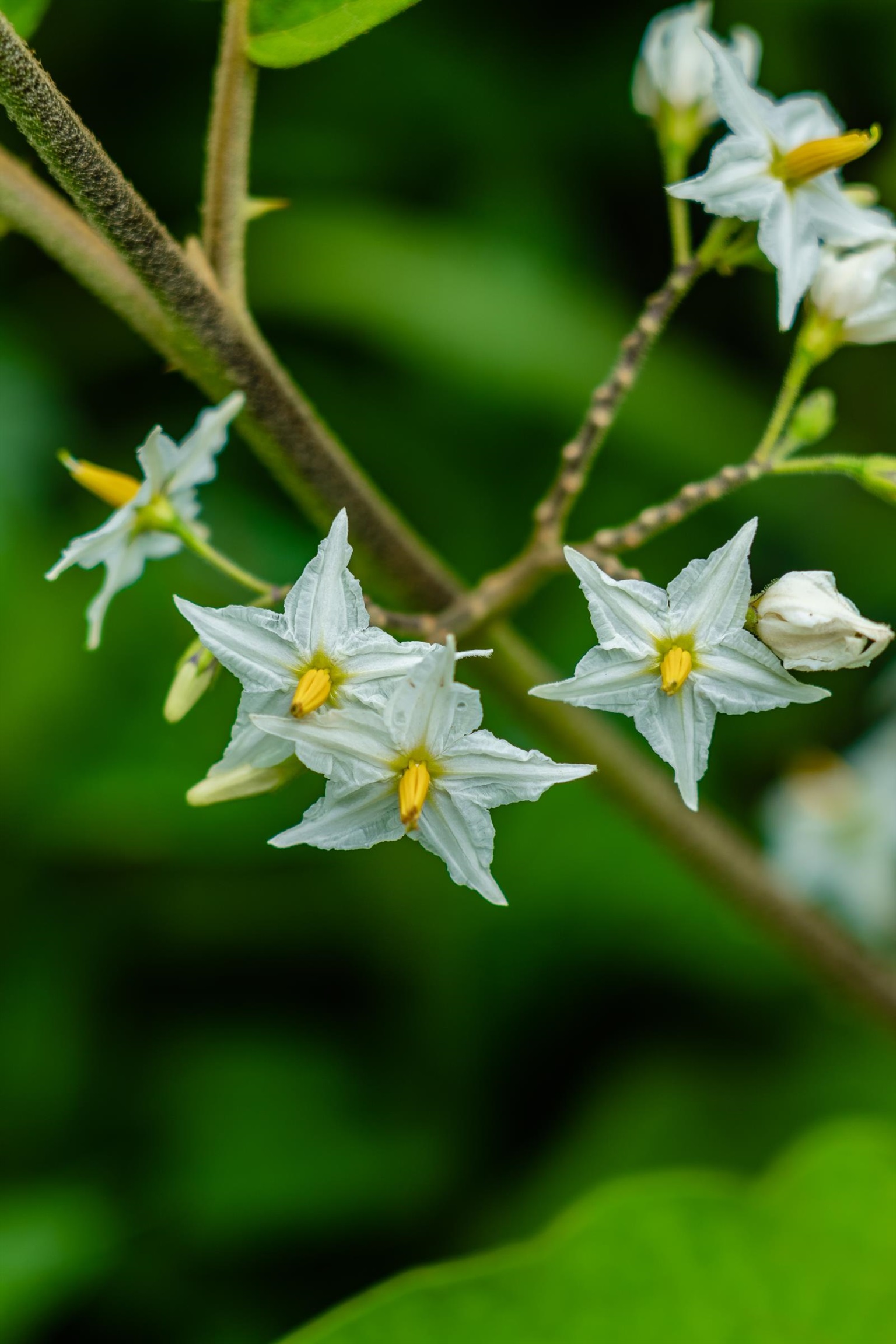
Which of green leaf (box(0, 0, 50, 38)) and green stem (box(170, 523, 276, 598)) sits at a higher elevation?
green leaf (box(0, 0, 50, 38))

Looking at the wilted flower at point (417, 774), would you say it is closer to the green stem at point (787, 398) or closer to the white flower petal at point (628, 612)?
the white flower petal at point (628, 612)

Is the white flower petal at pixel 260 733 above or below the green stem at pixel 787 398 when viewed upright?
below

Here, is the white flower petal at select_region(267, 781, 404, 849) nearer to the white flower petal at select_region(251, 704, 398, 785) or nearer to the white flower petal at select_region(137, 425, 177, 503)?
the white flower petal at select_region(251, 704, 398, 785)

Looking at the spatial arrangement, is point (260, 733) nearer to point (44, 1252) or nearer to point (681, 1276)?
point (681, 1276)

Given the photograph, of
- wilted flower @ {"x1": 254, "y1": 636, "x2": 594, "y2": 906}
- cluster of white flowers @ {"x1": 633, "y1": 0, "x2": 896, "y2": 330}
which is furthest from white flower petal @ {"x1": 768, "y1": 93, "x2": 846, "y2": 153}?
wilted flower @ {"x1": 254, "y1": 636, "x2": 594, "y2": 906}

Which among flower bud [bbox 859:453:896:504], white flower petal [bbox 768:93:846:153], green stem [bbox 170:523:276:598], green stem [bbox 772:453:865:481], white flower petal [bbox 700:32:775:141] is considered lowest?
flower bud [bbox 859:453:896:504]

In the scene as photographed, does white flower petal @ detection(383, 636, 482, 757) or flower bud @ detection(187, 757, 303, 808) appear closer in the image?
white flower petal @ detection(383, 636, 482, 757)

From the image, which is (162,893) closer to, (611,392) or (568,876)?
(568,876)

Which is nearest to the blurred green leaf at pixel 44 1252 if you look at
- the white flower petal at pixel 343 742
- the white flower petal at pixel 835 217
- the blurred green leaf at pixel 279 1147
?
the blurred green leaf at pixel 279 1147
